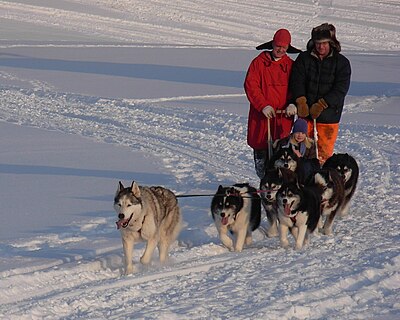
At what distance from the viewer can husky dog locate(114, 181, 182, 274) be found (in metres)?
6.54

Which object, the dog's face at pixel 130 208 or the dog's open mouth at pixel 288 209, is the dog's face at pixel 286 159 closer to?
the dog's open mouth at pixel 288 209

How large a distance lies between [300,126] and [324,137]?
26.2 inches

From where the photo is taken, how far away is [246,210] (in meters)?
7.48

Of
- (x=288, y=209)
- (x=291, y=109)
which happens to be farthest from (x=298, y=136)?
(x=288, y=209)

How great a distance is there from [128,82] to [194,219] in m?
10.5

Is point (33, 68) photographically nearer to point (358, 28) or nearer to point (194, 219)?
point (194, 219)

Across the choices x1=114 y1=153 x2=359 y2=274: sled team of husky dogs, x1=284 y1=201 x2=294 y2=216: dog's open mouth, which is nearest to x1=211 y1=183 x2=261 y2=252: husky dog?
x1=114 y1=153 x2=359 y2=274: sled team of husky dogs

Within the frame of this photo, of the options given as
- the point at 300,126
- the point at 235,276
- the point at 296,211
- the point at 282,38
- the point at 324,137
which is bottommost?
the point at 235,276

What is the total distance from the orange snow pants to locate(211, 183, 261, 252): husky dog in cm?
122

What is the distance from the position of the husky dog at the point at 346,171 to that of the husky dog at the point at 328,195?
318 millimetres

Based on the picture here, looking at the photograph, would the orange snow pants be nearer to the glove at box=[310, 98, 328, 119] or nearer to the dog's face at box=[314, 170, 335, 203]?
the glove at box=[310, 98, 328, 119]

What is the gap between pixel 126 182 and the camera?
33.0ft

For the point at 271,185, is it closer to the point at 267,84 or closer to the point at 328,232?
the point at 328,232

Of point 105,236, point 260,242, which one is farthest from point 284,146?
point 105,236
